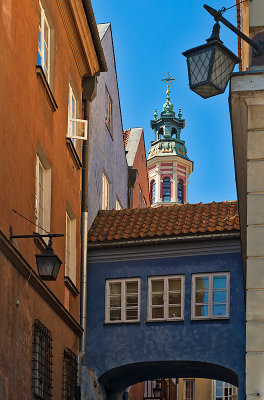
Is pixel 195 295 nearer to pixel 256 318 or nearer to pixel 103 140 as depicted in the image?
pixel 103 140

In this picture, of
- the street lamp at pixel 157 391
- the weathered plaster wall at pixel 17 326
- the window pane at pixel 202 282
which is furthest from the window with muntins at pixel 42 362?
the street lamp at pixel 157 391

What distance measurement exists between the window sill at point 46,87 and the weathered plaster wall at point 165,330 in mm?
5471

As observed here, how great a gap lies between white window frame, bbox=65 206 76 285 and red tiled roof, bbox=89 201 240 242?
5.35 feet

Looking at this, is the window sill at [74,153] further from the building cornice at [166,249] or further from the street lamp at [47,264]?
the street lamp at [47,264]

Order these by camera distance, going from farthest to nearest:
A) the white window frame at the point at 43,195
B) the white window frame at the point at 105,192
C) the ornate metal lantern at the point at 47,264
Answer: the white window frame at the point at 105,192 < the white window frame at the point at 43,195 < the ornate metal lantern at the point at 47,264

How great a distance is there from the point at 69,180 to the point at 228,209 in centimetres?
488

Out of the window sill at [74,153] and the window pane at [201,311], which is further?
the window pane at [201,311]

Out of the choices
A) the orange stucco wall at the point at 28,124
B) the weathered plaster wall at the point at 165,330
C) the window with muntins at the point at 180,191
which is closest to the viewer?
the orange stucco wall at the point at 28,124

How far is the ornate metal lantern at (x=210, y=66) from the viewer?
29.6 feet

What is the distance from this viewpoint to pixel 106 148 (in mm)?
25000

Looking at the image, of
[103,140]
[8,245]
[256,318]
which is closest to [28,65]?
[8,245]

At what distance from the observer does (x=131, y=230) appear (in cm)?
2147

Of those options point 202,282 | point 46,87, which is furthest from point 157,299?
point 46,87

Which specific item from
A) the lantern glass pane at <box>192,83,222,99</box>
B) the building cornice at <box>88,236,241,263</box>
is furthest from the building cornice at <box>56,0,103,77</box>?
the lantern glass pane at <box>192,83,222,99</box>
